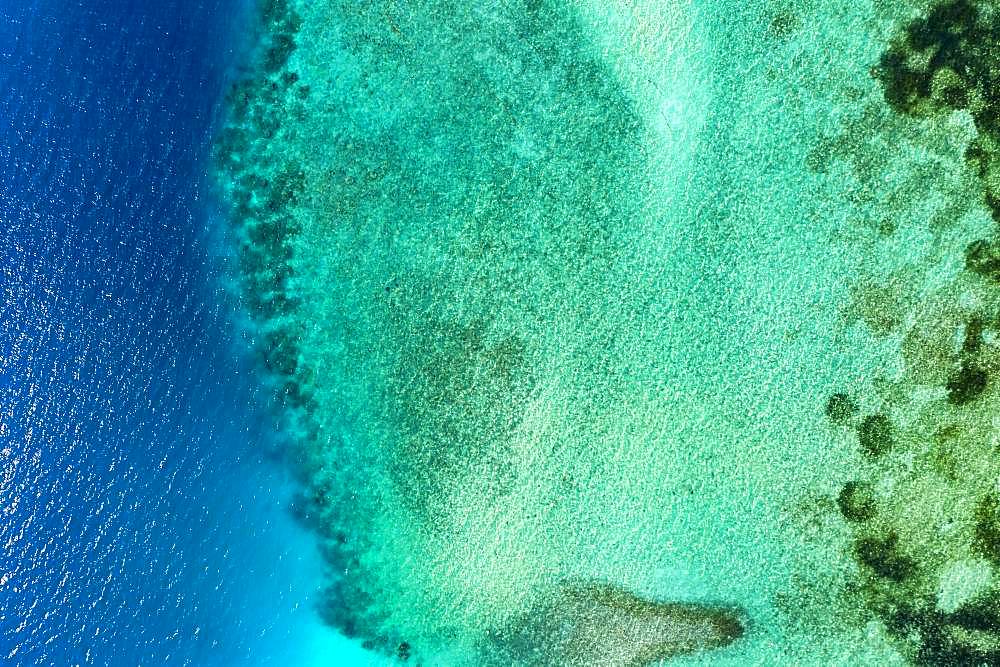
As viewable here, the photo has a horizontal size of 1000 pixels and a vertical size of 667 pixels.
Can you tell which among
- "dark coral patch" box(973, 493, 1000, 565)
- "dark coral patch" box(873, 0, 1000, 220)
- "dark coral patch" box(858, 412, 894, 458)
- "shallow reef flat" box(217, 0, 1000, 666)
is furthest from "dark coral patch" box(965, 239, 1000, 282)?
"dark coral patch" box(973, 493, 1000, 565)

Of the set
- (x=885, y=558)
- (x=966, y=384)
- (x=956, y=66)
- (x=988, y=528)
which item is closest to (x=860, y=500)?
(x=885, y=558)

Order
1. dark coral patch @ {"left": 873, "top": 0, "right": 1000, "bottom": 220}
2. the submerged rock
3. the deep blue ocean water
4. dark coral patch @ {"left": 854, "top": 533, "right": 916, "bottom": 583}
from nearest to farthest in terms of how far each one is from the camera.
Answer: dark coral patch @ {"left": 873, "top": 0, "right": 1000, "bottom": 220} < dark coral patch @ {"left": 854, "top": 533, "right": 916, "bottom": 583} < the submerged rock < the deep blue ocean water

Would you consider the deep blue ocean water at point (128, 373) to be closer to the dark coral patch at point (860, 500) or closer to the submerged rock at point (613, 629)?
the submerged rock at point (613, 629)

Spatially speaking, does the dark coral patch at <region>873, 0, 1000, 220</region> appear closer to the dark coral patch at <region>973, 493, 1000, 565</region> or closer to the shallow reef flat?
the shallow reef flat

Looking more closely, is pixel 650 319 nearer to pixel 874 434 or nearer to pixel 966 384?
pixel 874 434

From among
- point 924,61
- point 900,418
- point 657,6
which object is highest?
point 657,6

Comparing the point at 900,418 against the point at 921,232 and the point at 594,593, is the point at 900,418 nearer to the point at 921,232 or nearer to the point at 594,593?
the point at 921,232

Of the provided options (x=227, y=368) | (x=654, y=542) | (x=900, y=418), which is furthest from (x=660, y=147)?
(x=227, y=368)
